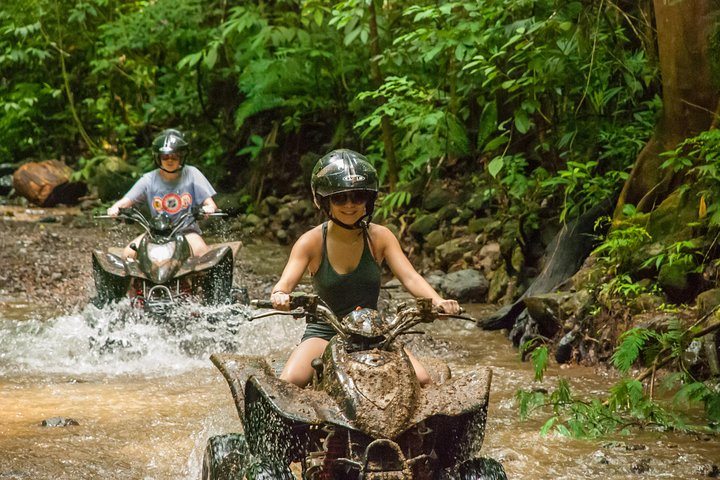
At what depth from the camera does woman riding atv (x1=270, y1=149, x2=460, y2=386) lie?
433 centimetres

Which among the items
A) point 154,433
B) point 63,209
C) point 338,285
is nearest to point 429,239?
point 154,433

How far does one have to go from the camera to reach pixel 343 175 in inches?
170

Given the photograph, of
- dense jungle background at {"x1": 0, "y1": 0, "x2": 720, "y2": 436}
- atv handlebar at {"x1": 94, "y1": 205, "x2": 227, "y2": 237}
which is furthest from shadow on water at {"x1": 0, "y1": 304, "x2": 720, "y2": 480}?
atv handlebar at {"x1": 94, "y1": 205, "x2": 227, "y2": 237}

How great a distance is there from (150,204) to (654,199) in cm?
444

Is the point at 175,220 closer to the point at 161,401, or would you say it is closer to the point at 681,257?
the point at 161,401

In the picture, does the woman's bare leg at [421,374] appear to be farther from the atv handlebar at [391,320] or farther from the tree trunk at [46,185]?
the tree trunk at [46,185]

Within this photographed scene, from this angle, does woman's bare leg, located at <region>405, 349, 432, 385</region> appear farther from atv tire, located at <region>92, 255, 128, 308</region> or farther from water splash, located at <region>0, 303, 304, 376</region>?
atv tire, located at <region>92, 255, 128, 308</region>

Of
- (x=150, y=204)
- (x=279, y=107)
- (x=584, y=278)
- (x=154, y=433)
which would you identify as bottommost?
(x=154, y=433)

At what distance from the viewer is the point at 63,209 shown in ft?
59.5

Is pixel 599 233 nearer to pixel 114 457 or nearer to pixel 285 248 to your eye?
pixel 114 457

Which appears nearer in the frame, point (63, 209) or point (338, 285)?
point (338, 285)

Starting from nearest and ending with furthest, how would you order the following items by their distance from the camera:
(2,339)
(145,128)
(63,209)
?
(2,339) → (63,209) → (145,128)

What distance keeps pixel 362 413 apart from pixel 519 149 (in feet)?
26.1

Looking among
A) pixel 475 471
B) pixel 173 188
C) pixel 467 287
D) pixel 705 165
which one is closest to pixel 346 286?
pixel 475 471
